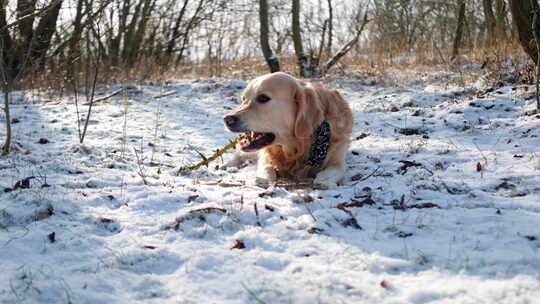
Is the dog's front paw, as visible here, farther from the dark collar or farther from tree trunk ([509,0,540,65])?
tree trunk ([509,0,540,65])

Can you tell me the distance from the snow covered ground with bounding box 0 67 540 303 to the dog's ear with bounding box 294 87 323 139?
1.78ft

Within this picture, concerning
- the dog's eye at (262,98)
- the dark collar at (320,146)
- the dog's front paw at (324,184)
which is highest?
the dog's eye at (262,98)

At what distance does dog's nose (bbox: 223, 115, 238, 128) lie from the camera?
139 inches

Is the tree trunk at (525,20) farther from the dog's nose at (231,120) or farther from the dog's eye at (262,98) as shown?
the dog's nose at (231,120)

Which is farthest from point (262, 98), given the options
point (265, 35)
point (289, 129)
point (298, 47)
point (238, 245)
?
point (298, 47)

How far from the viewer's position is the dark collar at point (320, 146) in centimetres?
376

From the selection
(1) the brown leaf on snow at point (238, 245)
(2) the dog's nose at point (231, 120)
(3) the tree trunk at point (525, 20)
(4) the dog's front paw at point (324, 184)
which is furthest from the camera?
(3) the tree trunk at point (525, 20)

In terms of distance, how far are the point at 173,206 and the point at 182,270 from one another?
813mm

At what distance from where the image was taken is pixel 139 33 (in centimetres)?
1221

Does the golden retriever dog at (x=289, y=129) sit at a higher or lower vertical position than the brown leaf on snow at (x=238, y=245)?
higher

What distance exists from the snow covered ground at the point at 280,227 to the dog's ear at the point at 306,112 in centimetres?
54

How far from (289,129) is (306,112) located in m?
0.20

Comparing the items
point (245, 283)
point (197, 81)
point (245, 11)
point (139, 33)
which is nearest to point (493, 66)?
point (197, 81)

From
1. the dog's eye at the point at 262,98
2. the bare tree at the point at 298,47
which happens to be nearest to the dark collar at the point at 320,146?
the dog's eye at the point at 262,98
